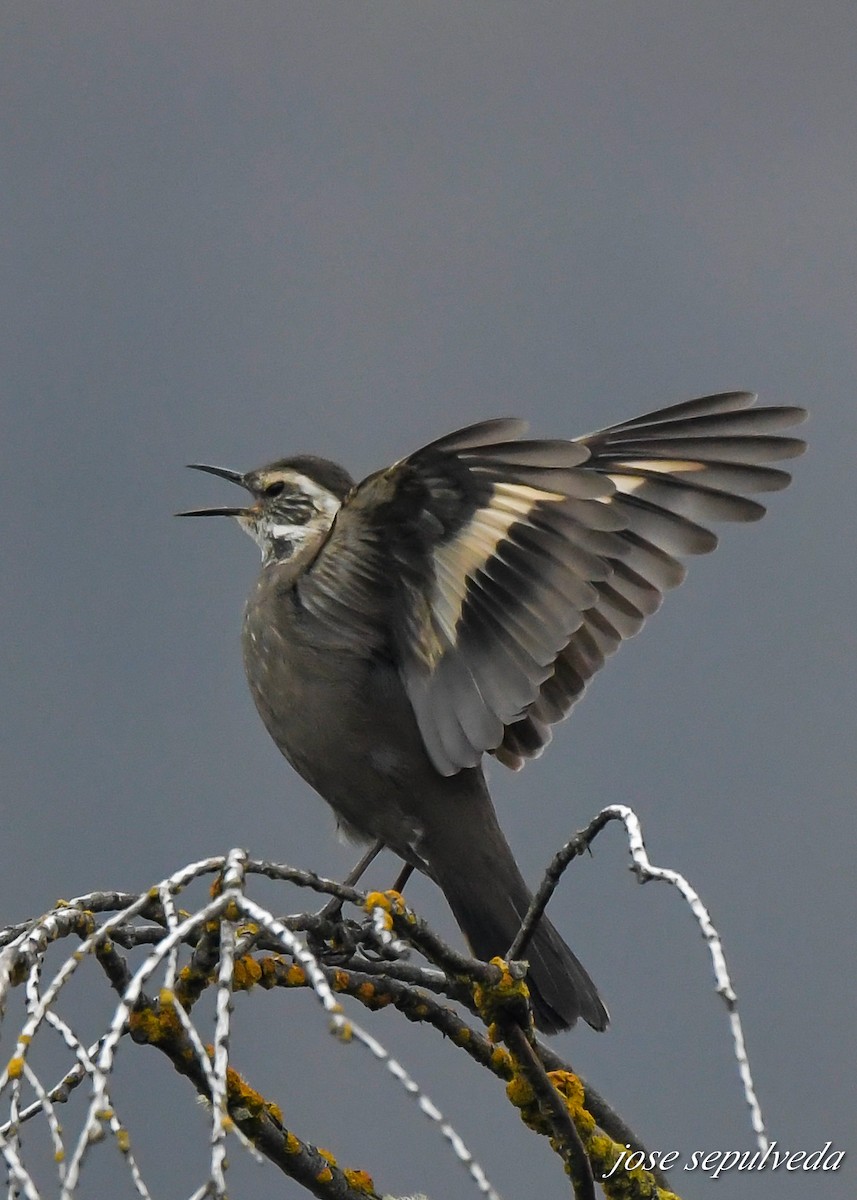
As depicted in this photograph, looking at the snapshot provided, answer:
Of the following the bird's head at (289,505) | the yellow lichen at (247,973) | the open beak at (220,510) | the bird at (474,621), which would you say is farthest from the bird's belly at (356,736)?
the yellow lichen at (247,973)

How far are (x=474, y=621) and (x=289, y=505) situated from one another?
170 cm

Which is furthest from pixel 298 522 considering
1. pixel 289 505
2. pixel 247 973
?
pixel 247 973

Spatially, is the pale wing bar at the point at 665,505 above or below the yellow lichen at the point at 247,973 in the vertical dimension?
above

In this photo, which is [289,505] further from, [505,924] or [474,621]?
[505,924]

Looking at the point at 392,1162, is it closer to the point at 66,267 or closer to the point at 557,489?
the point at 557,489

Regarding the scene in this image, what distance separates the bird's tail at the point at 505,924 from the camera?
580cm

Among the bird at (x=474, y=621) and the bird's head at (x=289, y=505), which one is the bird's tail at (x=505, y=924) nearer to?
the bird at (x=474, y=621)

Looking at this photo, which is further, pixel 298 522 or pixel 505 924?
pixel 298 522

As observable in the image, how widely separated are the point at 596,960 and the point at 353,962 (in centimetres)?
3369

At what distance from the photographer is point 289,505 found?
7.30 m

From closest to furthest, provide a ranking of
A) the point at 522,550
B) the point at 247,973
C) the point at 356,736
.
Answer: the point at 247,973, the point at 522,550, the point at 356,736

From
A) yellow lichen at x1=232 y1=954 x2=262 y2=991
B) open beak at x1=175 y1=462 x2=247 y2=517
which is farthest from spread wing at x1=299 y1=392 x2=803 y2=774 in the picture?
yellow lichen at x1=232 y1=954 x2=262 y2=991

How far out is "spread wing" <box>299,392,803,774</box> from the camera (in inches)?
218

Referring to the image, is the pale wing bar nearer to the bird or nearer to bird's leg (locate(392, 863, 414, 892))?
the bird
